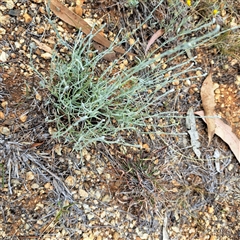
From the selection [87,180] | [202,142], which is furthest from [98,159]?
[202,142]

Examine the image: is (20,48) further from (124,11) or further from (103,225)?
(103,225)

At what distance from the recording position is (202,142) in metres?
1.61

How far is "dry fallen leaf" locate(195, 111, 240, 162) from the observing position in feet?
5.35

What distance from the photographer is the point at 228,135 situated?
165 cm

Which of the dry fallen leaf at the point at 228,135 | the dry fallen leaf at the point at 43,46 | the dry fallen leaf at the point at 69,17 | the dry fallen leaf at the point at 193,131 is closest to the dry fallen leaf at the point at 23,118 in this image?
the dry fallen leaf at the point at 43,46

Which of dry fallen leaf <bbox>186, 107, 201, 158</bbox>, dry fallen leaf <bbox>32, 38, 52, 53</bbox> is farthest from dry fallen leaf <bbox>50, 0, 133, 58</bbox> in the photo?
dry fallen leaf <bbox>186, 107, 201, 158</bbox>

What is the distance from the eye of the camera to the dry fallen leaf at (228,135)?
1630 mm

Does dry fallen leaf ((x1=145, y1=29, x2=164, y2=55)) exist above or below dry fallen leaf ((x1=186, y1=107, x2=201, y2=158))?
above

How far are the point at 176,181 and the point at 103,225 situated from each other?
39 cm

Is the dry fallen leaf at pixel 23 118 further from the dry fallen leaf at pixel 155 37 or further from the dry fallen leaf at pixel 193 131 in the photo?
the dry fallen leaf at pixel 193 131

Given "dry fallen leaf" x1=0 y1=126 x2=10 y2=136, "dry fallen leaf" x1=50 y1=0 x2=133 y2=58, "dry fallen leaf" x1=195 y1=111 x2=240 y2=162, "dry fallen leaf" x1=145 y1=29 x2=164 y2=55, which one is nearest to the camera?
"dry fallen leaf" x1=0 y1=126 x2=10 y2=136

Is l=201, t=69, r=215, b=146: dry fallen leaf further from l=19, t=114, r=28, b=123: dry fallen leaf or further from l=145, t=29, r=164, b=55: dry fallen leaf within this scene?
l=19, t=114, r=28, b=123: dry fallen leaf

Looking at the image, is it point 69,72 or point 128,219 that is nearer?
point 69,72

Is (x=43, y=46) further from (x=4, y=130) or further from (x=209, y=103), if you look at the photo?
(x=209, y=103)
